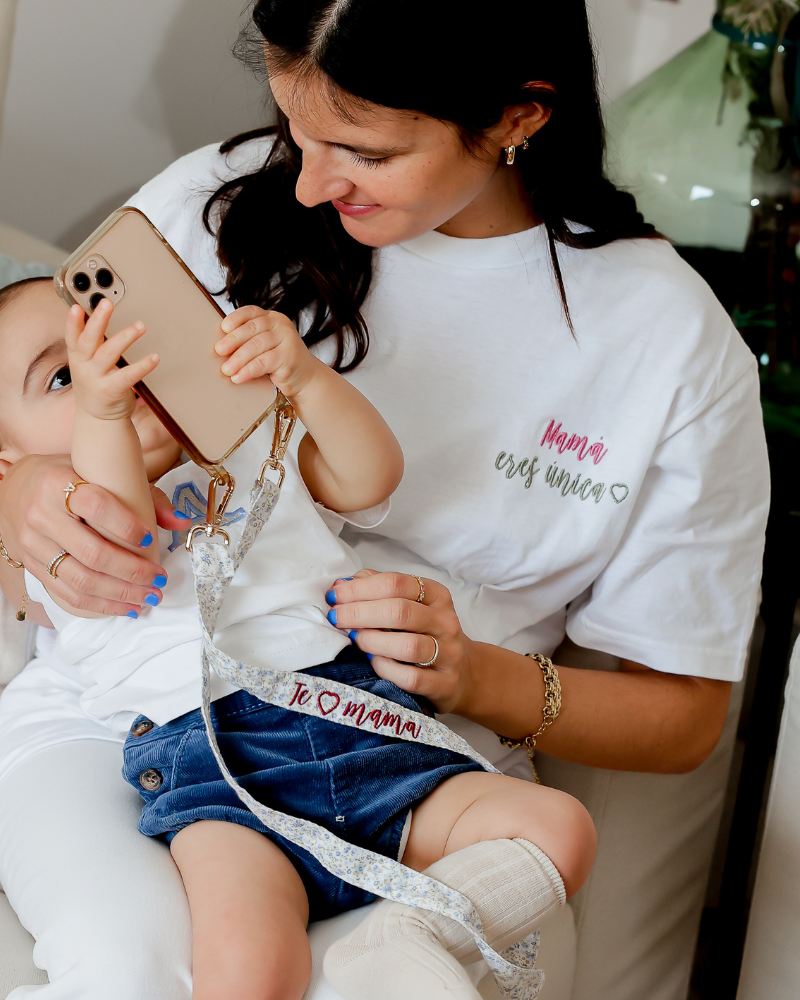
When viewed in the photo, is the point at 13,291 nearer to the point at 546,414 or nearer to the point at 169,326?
the point at 169,326

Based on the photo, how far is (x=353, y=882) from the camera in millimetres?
696

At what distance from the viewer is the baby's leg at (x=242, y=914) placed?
622 millimetres

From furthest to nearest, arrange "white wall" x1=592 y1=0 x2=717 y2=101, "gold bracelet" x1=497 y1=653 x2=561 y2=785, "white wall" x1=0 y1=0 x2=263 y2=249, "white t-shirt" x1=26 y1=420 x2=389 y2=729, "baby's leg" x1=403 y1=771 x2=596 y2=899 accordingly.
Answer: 1. "white wall" x1=592 y1=0 x2=717 y2=101
2. "white wall" x1=0 y1=0 x2=263 y2=249
3. "gold bracelet" x1=497 y1=653 x2=561 y2=785
4. "white t-shirt" x1=26 y1=420 x2=389 y2=729
5. "baby's leg" x1=403 y1=771 x2=596 y2=899

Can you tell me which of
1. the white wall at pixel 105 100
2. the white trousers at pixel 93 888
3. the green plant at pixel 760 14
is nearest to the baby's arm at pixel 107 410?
the white trousers at pixel 93 888

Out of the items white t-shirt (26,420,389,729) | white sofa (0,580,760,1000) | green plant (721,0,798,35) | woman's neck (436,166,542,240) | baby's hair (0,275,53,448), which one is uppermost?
baby's hair (0,275,53,448)

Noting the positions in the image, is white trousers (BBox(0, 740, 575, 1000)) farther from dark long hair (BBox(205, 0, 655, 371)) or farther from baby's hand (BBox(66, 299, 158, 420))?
dark long hair (BBox(205, 0, 655, 371))

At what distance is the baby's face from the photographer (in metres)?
0.84

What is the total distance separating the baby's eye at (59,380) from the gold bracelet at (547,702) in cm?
57

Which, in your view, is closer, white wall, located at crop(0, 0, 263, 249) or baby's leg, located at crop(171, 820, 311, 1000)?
baby's leg, located at crop(171, 820, 311, 1000)

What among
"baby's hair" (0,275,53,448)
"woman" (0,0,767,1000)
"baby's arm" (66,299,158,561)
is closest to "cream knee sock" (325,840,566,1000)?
"woman" (0,0,767,1000)

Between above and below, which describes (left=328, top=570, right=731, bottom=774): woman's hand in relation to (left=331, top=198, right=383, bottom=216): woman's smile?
below

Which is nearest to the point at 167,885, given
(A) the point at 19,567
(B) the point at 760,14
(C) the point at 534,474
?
(A) the point at 19,567

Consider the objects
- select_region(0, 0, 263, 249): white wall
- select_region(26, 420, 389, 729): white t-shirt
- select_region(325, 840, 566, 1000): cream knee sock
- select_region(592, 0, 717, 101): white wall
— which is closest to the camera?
select_region(325, 840, 566, 1000): cream knee sock

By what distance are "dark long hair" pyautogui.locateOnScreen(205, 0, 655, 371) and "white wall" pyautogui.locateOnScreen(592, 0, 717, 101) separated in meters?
1.14
